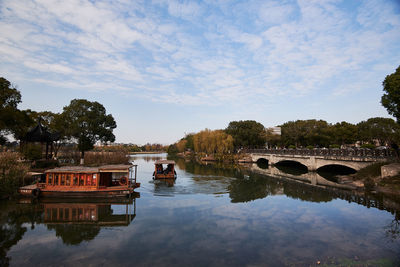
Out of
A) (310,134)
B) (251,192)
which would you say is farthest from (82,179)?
(310,134)

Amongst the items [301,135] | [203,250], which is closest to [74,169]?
[203,250]

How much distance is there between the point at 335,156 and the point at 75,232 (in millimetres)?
36608

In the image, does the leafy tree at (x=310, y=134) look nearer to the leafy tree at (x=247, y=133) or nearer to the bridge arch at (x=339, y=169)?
the leafy tree at (x=247, y=133)

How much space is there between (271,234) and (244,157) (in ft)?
207

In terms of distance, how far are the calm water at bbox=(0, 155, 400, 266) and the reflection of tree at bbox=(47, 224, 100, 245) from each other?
6 centimetres

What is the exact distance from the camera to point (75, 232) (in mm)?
13922

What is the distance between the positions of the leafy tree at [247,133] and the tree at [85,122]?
149 feet

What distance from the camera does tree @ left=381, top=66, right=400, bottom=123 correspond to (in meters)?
23.0

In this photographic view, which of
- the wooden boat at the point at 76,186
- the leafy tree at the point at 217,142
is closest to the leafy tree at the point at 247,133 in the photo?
the leafy tree at the point at 217,142

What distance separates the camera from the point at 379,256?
35.0 ft

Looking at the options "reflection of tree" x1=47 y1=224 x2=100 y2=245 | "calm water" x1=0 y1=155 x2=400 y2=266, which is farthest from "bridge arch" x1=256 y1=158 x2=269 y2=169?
"reflection of tree" x1=47 y1=224 x2=100 y2=245

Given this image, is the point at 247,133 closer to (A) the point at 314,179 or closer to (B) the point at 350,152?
(A) the point at 314,179

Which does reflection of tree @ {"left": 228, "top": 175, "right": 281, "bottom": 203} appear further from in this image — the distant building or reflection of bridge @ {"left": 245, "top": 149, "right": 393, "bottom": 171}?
the distant building

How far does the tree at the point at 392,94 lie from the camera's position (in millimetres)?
22986
